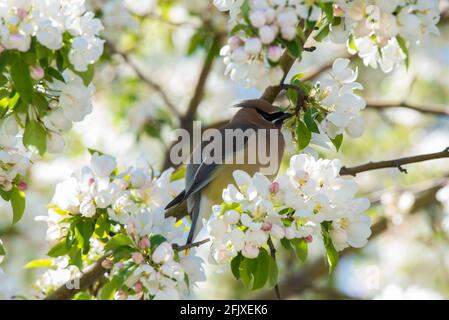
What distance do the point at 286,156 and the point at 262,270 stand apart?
→ 3.27m

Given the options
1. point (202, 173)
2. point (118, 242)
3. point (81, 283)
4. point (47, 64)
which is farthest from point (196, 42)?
point (47, 64)

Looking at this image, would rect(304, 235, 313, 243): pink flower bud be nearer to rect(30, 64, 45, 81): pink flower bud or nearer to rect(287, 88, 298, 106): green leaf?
rect(287, 88, 298, 106): green leaf

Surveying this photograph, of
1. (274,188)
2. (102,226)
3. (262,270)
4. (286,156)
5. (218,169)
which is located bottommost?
(262,270)

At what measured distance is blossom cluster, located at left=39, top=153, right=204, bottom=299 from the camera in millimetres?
3490

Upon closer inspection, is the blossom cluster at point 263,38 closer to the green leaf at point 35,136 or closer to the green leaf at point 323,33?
the green leaf at point 323,33

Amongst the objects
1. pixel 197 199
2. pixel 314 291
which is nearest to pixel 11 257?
pixel 314 291

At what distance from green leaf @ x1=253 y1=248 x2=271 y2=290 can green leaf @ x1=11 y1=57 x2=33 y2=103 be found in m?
1.03

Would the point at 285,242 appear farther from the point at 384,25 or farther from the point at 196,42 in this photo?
the point at 196,42

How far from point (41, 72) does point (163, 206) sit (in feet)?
3.44

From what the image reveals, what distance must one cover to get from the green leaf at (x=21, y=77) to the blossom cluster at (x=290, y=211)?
0.80m

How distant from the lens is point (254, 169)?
459cm

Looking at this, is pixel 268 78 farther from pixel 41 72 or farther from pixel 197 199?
pixel 197 199

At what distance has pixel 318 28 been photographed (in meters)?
3.57

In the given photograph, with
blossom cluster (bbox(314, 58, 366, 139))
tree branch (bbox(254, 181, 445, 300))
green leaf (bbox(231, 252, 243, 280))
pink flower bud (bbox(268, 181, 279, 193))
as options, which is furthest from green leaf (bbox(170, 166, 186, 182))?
tree branch (bbox(254, 181, 445, 300))
